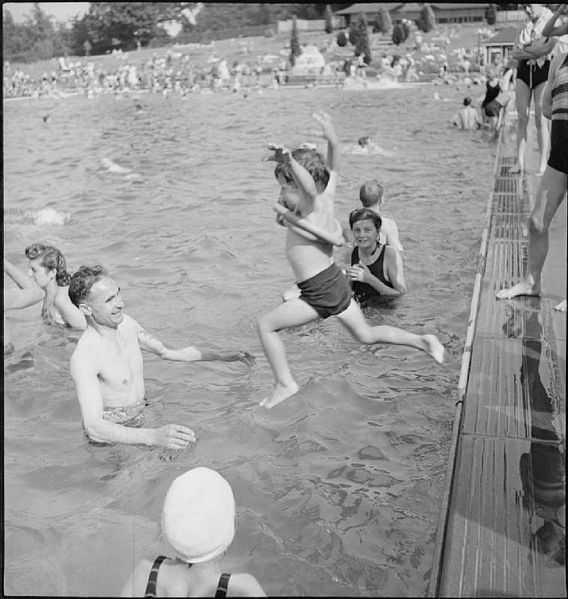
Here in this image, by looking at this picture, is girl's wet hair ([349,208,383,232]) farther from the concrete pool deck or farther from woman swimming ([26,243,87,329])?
woman swimming ([26,243,87,329])

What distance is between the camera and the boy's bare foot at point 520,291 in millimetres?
5035

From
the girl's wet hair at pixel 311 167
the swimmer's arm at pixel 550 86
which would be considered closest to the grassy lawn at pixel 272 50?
the swimmer's arm at pixel 550 86

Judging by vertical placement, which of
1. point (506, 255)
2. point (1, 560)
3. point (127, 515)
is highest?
point (506, 255)

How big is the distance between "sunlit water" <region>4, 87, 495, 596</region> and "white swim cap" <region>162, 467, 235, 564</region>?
0.95 m

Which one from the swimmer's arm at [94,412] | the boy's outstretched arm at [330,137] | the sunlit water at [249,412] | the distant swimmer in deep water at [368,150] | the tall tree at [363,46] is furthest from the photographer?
the tall tree at [363,46]

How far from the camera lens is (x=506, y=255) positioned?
6234 millimetres

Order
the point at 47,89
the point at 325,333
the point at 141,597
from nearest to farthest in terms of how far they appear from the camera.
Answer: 1. the point at 141,597
2. the point at 325,333
3. the point at 47,89

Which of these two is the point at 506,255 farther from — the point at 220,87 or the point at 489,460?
the point at 220,87

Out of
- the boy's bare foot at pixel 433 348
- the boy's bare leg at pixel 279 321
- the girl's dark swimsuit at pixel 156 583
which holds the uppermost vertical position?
the boy's bare leg at pixel 279 321

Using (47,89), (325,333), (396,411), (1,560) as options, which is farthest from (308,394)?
(47,89)

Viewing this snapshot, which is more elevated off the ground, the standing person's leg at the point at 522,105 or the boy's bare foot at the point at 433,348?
the standing person's leg at the point at 522,105

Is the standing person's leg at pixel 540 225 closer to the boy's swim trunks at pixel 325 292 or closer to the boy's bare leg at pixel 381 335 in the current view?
the boy's bare leg at pixel 381 335

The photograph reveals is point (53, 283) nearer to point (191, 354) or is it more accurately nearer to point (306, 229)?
point (191, 354)

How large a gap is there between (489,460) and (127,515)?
1.74 m
